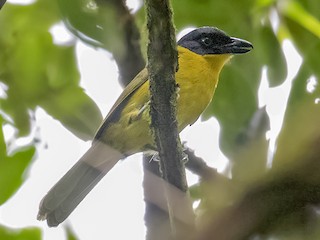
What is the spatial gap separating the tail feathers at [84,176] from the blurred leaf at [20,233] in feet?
5.09

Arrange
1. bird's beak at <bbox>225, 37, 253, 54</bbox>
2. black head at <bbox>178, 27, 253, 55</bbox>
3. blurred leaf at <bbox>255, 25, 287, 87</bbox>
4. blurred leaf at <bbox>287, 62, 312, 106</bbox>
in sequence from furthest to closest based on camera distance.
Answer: black head at <bbox>178, 27, 253, 55</bbox>, bird's beak at <bbox>225, 37, 253, 54</bbox>, blurred leaf at <bbox>255, 25, 287, 87</bbox>, blurred leaf at <bbox>287, 62, 312, 106</bbox>

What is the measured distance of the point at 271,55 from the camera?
6.80 ft

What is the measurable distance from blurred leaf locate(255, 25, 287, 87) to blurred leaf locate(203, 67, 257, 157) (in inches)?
4.0

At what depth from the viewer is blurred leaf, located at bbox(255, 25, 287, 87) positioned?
6.53ft

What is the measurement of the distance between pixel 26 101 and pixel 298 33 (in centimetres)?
109

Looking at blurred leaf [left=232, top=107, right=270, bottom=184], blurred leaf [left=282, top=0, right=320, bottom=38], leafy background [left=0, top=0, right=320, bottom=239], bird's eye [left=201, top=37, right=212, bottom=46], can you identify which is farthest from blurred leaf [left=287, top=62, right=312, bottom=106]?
bird's eye [left=201, top=37, right=212, bottom=46]

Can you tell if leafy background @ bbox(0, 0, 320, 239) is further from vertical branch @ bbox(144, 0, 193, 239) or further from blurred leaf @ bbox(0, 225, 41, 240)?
vertical branch @ bbox(144, 0, 193, 239)

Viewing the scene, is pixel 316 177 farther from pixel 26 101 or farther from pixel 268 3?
pixel 268 3

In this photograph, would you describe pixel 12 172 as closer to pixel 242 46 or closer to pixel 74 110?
pixel 74 110

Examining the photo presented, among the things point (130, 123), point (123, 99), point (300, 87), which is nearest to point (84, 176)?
point (130, 123)

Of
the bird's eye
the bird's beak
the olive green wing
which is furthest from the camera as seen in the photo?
the bird's eye

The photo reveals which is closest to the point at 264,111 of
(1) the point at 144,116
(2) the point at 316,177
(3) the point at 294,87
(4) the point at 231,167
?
(3) the point at 294,87

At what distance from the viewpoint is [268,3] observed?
234 cm

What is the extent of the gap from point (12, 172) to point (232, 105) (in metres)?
0.79
